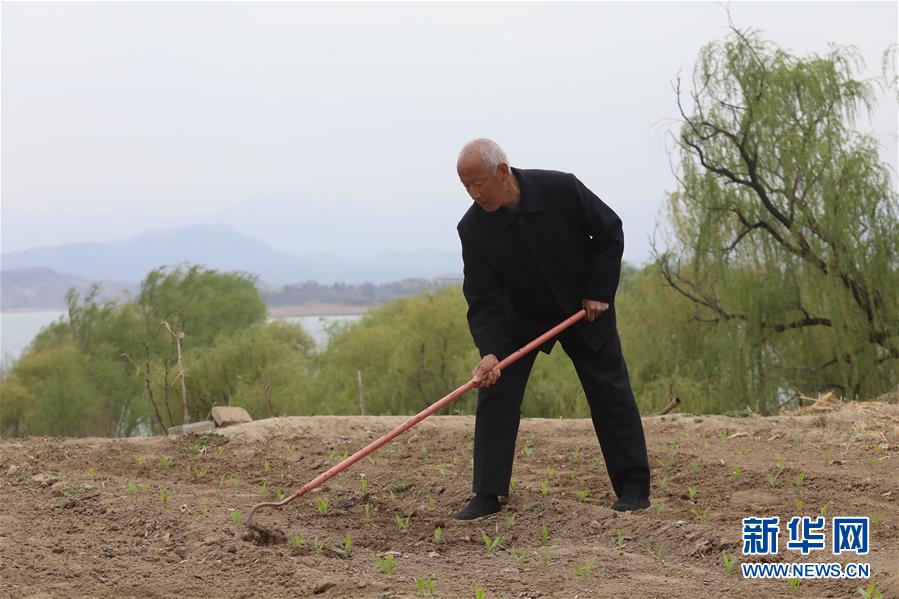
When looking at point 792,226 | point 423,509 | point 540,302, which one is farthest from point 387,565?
point 792,226

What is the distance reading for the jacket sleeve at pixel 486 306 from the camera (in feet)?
16.3

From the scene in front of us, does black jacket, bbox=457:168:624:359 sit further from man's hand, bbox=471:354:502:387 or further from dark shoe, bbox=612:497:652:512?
dark shoe, bbox=612:497:652:512

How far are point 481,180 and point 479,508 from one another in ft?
5.49

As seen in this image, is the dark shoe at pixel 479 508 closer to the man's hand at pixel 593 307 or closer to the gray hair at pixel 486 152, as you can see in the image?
the man's hand at pixel 593 307

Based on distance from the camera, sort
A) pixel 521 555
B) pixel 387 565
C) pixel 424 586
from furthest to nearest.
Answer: pixel 521 555
pixel 387 565
pixel 424 586

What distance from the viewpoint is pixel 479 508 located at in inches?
195

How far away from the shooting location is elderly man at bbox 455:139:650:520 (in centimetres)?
483

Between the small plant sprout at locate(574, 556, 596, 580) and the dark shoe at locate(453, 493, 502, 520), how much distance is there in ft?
3.78

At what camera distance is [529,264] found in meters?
4.86

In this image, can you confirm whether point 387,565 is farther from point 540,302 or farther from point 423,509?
point 540,302

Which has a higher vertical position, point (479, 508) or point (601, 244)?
point (601, 244)

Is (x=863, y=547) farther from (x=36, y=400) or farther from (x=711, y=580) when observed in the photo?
(x=36, y=400)

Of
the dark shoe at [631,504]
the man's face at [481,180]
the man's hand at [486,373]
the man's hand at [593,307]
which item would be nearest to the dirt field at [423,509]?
the dark shoe at [631,504]

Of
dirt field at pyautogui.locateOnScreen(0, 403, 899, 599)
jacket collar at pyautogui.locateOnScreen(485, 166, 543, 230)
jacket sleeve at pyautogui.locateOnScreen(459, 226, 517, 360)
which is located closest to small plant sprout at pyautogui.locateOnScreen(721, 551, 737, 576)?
dirt field at pyautogui.locateOnScreen(0, 403, 899, 599)
